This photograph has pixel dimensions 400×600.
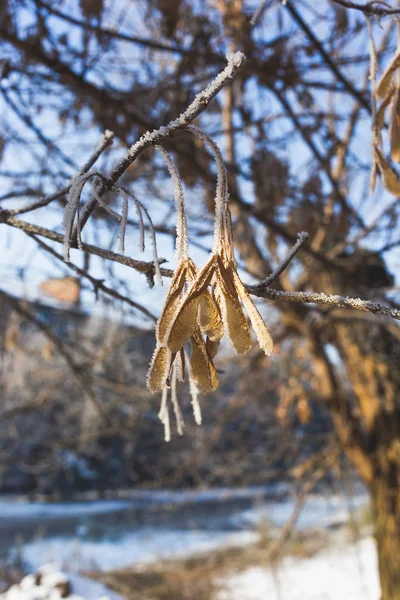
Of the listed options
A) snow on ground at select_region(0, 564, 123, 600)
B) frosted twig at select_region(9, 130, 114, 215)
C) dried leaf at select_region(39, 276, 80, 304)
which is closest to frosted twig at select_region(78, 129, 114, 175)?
frosted twig at select_region(9, 130, 114, 215)

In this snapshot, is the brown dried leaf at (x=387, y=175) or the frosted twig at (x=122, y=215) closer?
the frosted twig at (x=122, y=215)

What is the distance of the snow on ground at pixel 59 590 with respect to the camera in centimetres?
286

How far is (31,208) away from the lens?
68 centimetres

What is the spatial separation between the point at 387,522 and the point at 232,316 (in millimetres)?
3432

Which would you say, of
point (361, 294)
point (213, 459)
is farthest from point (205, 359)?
point (213, 459)

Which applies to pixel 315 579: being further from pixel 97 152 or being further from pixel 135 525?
pixel 97 152

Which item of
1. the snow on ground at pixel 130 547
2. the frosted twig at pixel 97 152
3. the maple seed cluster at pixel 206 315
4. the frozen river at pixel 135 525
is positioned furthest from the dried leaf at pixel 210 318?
the snow on ground at pixel 130 547

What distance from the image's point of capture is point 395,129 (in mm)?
691

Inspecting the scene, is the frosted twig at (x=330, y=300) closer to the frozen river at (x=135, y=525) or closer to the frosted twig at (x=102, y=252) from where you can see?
the frosted twig at (x=102, y=252)

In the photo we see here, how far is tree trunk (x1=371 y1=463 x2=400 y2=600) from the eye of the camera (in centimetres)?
327

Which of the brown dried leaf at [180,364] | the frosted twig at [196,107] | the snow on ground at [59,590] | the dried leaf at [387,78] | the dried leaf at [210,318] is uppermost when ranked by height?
the dried leaf at [387,78]

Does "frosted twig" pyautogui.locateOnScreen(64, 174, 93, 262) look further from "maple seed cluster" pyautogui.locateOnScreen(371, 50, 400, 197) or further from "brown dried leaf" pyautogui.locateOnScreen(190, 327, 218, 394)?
"maple seed cluster" pyautogui.locateOnScreen(371, 50, 400, 197)

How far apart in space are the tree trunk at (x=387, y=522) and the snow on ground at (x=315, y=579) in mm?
2428

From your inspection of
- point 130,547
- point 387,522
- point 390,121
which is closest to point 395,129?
point 390,121
